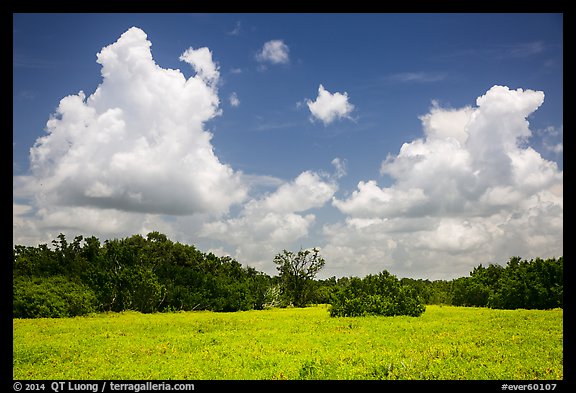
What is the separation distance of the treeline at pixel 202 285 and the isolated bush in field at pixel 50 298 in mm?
41

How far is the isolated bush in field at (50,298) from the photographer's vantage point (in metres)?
21.5

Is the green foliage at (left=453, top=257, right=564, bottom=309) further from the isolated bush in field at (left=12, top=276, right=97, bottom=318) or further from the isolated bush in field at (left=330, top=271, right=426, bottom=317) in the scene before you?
the isolated bush in field at (left=12, top=276, right=97, bottom=318)

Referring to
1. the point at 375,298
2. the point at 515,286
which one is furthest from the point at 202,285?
the point at 515,286

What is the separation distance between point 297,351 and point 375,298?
10.7 metres

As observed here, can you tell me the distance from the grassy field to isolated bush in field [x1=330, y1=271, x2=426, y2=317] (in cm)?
391

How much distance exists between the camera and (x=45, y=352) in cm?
1159

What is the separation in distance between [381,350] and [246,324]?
790 cm

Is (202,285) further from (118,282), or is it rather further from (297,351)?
(297,351)

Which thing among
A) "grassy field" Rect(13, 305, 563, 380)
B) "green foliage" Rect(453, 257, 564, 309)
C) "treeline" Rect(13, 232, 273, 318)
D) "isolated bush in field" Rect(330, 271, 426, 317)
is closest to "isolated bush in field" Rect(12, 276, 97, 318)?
"treeline" Rect(13, 232, 273, 318)

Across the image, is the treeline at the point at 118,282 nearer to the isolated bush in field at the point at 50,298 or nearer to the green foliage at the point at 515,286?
the isolated bush in field at the point at 50,298

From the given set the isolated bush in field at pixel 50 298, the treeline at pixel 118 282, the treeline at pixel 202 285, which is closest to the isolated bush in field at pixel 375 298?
the treeline at pixel 202 285

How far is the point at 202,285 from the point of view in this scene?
30.3m
